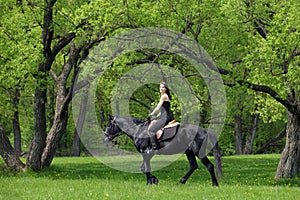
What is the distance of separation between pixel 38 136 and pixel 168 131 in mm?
10823

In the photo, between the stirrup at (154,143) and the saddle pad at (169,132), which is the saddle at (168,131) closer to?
the saddle pad at (169,132)

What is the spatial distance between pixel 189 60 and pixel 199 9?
253 cm

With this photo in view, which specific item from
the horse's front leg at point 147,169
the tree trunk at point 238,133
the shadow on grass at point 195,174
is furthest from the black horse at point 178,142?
the tree trunk at point 238,133

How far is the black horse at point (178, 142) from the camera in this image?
1786 centimetres

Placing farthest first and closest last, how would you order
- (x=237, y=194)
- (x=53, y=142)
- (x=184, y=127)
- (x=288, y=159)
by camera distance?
(x=53, y=142) → (x=288, y=159) → (x=184, y=127) → (x=237, y=194)

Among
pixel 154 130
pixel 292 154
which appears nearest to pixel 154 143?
pixel 154 130

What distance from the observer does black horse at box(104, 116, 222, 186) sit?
17859mm

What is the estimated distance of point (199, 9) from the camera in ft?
76.4

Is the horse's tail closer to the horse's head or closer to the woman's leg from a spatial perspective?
the woman's leg

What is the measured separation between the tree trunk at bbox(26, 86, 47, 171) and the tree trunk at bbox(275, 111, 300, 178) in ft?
40.8

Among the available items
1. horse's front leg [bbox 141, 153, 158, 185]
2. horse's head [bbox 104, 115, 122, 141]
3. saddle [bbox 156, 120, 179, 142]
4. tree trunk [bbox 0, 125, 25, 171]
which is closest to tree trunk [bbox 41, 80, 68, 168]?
tree trunk [bbox 0, 125, 25, 171]

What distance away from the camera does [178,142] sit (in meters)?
17.9

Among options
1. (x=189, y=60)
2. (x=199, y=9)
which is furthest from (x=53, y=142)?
(x=199, y=9)

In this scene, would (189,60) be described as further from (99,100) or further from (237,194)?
(99,100)
